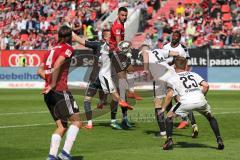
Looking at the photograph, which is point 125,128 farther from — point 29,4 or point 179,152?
point 29,4

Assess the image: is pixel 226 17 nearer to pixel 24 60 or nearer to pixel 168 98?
pixel 24 60

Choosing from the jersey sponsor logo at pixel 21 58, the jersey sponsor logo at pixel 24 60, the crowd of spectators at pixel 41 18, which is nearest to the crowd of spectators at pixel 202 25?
the crowd of spectators at pixel 41 18

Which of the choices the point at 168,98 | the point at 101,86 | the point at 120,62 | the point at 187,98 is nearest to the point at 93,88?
the point at 101,86

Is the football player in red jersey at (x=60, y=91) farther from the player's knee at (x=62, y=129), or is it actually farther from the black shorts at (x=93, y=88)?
the black shorts at (x=93, y=88)

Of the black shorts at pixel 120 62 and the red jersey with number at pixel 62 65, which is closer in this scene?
the red jersey with number at pixel 62 65

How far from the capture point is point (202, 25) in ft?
140

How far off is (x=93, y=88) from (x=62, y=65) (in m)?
6.96

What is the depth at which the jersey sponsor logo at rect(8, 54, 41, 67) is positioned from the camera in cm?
4244

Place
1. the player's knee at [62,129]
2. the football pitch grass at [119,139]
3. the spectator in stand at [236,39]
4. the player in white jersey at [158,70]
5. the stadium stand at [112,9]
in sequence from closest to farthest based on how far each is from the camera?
1. the player's knee at [62,129]
2. the football pitch grass at [119,139]
3. the player in white jersey at [158,70]
4. the spectator in stand at [236,39]
5. the stadium stand at [112,9]

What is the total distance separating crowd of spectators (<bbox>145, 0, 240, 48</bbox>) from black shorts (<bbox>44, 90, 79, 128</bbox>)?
28059mm

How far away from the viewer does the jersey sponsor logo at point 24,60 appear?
42.4 metres

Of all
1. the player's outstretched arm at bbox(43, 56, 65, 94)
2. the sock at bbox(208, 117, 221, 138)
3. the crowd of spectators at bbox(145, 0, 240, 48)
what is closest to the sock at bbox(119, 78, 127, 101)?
the sock at bbox(208, 117, 221, 138)

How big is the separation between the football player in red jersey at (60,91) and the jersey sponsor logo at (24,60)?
97.3 feet

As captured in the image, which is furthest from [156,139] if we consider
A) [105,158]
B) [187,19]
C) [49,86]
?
[187,19]
